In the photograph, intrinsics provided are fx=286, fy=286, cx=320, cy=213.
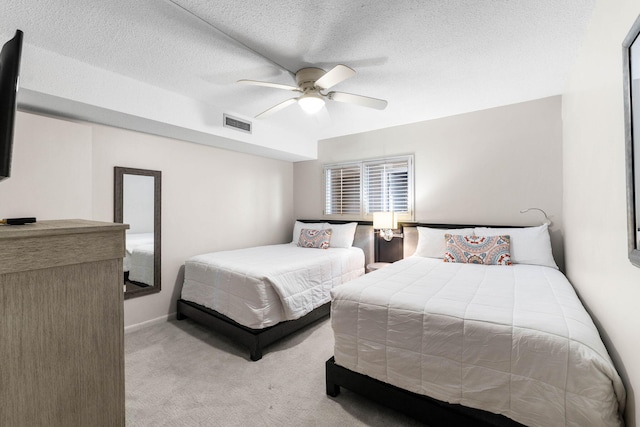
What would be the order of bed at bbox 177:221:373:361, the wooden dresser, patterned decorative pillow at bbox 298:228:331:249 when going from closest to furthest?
the wooden dresser < bed at bbox 177:221:373:361 < patterned decorative pillow at bbox 298:228:331:249

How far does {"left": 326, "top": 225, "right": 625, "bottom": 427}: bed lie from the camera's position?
121 cm

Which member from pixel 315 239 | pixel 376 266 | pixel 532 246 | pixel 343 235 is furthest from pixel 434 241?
pixel 315 239

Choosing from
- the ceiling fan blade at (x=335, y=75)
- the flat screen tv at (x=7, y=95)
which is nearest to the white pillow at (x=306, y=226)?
the ceiling fan blade at (x=335, y=75)

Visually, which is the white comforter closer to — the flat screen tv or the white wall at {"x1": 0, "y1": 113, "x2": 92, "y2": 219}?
the flat screen tv

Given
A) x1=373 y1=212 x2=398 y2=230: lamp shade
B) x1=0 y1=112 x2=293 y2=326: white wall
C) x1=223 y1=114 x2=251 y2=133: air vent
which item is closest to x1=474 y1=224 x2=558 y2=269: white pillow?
x1=373 y1=212 x2=398 y2=230: lamp shade

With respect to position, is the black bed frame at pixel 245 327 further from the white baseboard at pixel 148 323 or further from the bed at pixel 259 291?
the white baseboard at pixel 148 323

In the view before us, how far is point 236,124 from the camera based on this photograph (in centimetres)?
338

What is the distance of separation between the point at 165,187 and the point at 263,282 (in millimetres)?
1731

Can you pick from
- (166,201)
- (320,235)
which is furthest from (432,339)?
(166,201)

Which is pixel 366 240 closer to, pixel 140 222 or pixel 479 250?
pixel 479 250

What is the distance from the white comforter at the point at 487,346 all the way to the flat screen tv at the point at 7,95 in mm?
1630

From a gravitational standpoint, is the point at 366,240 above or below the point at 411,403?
above

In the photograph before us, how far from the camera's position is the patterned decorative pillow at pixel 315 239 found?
13.1ft

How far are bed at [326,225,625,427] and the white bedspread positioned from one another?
0.80 metres
